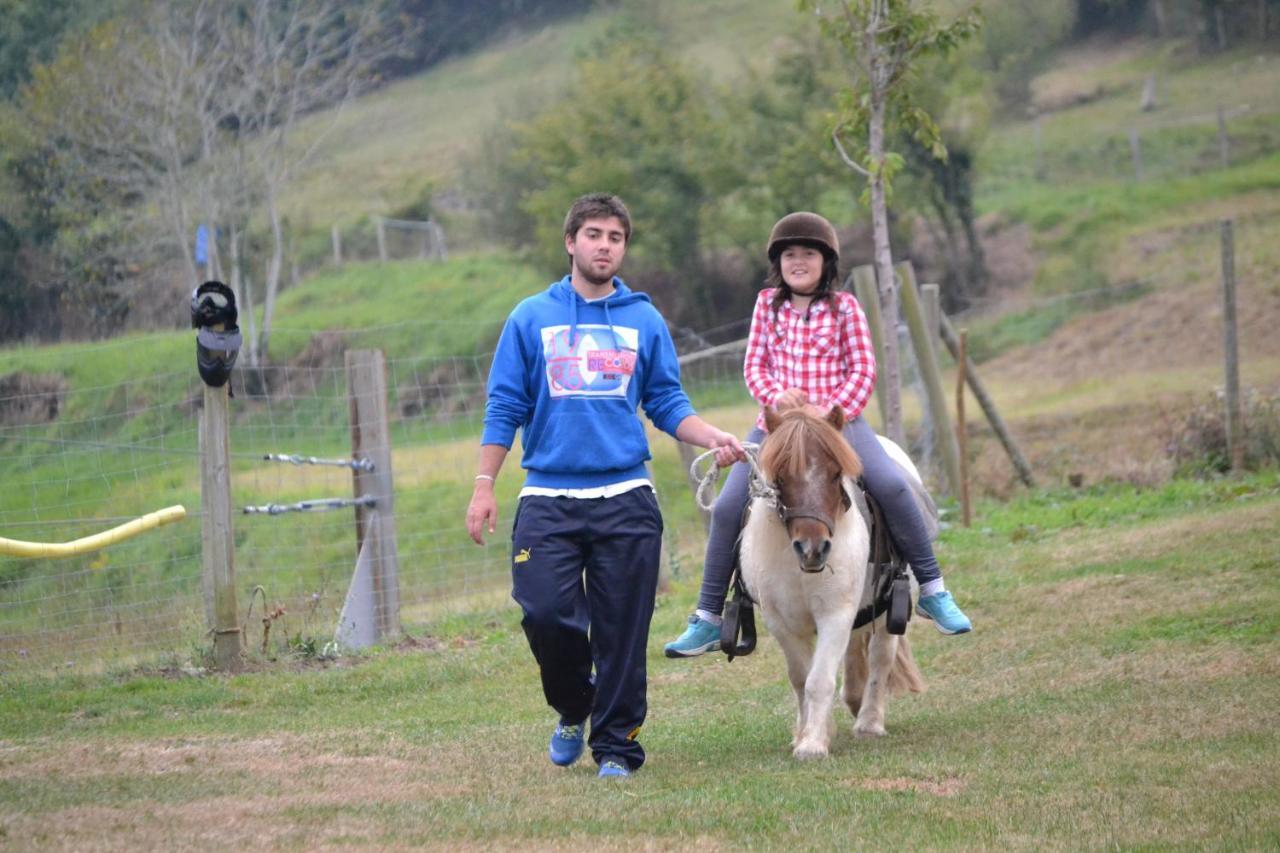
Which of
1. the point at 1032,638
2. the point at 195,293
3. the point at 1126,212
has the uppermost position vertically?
the point at 1126,212

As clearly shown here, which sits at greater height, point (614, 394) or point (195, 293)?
point (195, 293)

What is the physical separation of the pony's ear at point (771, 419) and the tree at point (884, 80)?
Result: 5.37m

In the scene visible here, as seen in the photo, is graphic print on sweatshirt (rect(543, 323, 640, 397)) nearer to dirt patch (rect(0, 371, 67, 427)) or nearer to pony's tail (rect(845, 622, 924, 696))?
pony's tail (rect(845, 622, 924, 696))

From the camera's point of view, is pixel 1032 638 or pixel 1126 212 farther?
pixel 1126 212

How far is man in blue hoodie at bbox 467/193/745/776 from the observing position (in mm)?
5934

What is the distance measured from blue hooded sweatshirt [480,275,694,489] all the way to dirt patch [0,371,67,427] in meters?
5.48

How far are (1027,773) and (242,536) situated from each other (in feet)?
34.9

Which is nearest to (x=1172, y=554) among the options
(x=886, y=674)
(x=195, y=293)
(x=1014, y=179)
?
(x=886, y=674)

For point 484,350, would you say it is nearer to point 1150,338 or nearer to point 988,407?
point 1150,338

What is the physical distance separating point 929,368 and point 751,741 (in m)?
7.41

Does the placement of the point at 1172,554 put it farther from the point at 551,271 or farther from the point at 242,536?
the point at 551,271

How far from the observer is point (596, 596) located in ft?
19.9

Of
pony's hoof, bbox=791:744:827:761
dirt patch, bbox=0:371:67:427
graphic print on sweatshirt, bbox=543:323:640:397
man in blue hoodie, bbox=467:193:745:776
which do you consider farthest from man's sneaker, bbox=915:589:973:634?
dirt patch, bbox=0:371:67:427

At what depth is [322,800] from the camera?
5539mm
